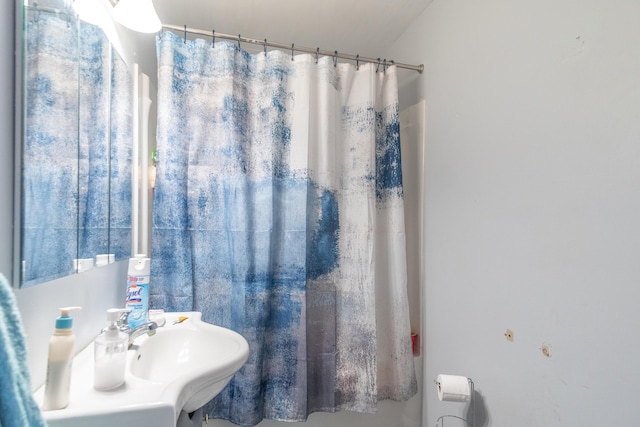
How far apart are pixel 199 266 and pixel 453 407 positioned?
132 centimetres

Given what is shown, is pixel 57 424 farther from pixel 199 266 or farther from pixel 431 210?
pixel 431 210

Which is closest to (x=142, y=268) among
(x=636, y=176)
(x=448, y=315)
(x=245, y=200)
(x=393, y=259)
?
(x=245, y=200)

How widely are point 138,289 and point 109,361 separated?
0.41m

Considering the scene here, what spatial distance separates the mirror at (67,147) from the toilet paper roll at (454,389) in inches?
51.8

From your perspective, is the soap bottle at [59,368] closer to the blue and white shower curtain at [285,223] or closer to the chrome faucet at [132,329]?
the chrome faucet at [132,329]

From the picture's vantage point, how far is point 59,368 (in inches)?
22.5

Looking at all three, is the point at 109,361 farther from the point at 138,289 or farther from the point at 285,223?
the point at 285,223

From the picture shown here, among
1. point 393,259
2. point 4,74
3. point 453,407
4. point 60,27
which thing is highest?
point 60,27

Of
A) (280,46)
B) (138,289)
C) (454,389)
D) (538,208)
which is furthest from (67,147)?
(454,389)

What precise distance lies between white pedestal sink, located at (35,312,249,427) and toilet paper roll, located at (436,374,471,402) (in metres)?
0.81

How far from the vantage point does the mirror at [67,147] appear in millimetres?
638

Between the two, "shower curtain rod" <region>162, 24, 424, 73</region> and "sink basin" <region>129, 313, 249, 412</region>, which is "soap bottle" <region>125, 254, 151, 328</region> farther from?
"shower curtain rod" <region>162, 24, 424, 73</region>

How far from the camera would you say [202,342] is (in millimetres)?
1096

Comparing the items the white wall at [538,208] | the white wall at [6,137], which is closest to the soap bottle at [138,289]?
the white wall at [6,137]
